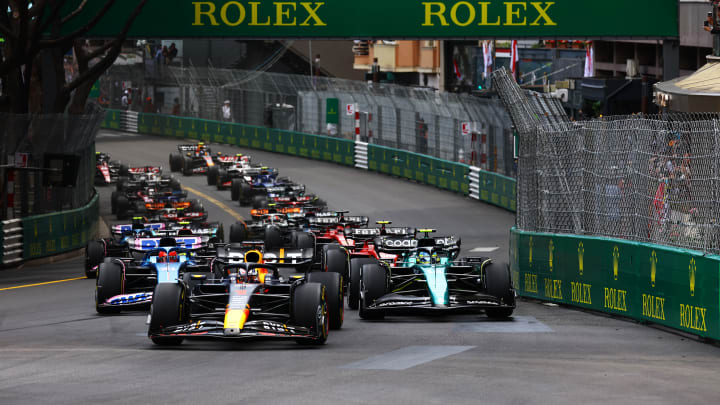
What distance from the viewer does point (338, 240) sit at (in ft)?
74.5

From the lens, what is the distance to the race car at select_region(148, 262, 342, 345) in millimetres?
13406

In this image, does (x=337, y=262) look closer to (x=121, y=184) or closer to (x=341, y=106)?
(x=121, y=184)

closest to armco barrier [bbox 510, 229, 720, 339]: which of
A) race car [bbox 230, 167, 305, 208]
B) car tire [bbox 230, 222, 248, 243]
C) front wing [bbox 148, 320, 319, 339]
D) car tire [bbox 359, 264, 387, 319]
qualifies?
car tire [bbox 359, 264, 387, 319]

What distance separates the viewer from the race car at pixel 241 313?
13406 mm

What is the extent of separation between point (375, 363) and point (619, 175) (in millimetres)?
5509

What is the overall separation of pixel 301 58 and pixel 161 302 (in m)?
62.8

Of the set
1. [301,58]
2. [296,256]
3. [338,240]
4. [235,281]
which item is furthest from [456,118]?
[301,58]

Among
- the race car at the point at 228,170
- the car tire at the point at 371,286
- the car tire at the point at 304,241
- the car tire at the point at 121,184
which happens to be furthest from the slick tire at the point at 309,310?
the race car at the point at 228,170

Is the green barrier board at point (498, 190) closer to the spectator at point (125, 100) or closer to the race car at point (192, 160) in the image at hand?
the race car at point (192, 160)

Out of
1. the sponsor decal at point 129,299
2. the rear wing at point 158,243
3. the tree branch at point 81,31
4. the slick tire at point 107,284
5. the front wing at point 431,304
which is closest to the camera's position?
the front wing at point 431,304

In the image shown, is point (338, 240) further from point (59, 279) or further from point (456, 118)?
point (456, 118)

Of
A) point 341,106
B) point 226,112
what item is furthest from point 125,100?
point 341,106

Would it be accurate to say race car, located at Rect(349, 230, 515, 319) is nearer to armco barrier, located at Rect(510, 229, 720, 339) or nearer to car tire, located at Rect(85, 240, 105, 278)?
armco barrier, located at Rect(510, 229, 720, 339)

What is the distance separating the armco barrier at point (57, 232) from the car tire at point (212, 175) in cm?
1161
